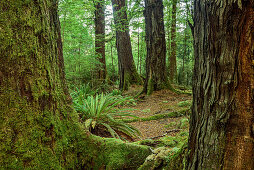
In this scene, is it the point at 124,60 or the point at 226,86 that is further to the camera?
the point at 124,60

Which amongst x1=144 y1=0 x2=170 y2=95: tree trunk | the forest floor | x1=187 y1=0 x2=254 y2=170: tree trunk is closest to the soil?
the forest floor

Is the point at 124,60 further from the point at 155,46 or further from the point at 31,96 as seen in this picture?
the point at 31,96

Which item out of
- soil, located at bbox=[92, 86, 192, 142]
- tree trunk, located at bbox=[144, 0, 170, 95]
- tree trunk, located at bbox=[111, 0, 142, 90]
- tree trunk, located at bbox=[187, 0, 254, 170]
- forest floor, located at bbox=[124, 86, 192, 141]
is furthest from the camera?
tree trunk, located at bbox=[111, 0, 142, 90]

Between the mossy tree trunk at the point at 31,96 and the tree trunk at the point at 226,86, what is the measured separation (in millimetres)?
1245

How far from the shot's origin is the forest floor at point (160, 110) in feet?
10.7

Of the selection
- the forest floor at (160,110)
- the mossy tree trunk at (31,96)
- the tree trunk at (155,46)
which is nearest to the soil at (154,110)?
the forest floor at (160,110)

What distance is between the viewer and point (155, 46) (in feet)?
19.9

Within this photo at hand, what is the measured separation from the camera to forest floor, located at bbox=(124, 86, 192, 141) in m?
3.25

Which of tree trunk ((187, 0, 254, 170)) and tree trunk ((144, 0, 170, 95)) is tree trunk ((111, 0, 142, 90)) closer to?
tree trunk ((144, 0, 170, 95))

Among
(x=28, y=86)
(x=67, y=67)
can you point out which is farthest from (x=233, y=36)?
(x=67, y=67)

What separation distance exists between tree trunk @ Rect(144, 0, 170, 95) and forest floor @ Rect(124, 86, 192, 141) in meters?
0.41

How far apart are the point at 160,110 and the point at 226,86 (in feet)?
13.1

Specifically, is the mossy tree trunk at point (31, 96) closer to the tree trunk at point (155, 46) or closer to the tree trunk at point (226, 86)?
the tree trunk at point (226, 86)

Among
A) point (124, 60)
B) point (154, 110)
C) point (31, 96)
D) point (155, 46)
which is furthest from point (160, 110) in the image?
point (124, 60)
